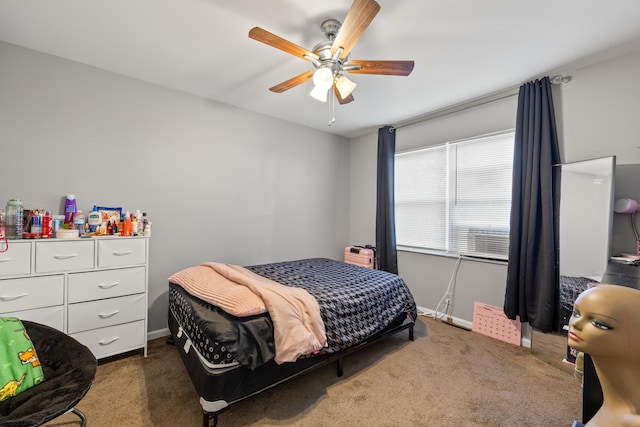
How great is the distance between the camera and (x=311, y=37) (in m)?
1.93

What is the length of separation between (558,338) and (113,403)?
3.35 metres

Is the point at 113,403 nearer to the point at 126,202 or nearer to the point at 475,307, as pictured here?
the point at 126,202

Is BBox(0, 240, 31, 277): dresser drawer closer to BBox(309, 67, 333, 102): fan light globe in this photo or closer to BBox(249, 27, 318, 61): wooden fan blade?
BBox(249, 27, 318, 61): wooden fan blade

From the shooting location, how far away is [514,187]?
2.56 meters

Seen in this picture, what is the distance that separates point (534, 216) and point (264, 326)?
2.47 metres

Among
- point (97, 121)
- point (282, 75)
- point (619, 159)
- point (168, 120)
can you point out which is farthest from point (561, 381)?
point (97, 121)

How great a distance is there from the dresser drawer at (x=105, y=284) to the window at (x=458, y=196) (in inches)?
121

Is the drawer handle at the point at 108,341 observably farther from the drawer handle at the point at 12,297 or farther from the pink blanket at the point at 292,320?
the pink blanket at the point at 292,320

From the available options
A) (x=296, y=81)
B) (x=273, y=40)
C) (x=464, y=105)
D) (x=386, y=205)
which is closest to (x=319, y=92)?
(x=296, y=81)

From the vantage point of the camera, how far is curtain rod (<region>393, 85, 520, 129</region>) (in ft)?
8.86

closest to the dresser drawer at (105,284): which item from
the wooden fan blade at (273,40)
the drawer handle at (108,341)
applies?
the drawer handle at (108,341)

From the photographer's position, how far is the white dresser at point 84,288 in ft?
5.91

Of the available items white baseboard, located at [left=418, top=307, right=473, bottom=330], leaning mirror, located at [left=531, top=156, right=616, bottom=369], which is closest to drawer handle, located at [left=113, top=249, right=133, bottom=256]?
white baseboard, located at [left=418, top=307, right=473, bottom=330]

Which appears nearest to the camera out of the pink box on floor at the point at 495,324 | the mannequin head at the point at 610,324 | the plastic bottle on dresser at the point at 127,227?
the mannequin head at the point at 610,324
